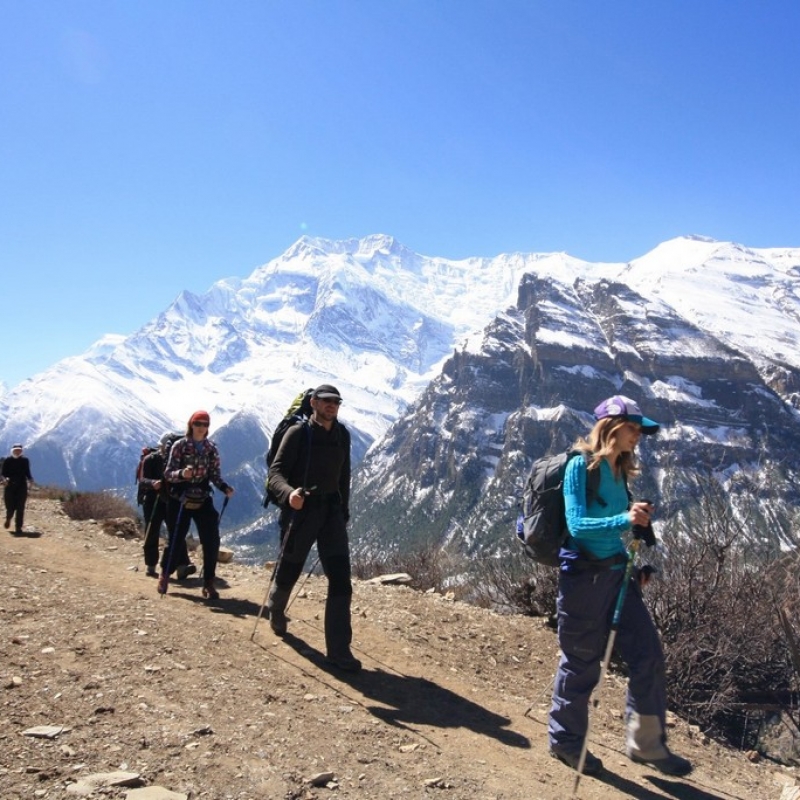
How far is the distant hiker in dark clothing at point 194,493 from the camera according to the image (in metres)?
9.98

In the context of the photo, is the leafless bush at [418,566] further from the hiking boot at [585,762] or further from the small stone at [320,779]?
the small stone at [320,779]

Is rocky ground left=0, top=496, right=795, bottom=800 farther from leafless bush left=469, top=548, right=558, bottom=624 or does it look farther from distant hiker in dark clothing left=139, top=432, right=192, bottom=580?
leafless bush left=469, top=548, right=558, bottom=624

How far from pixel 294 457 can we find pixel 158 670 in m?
2.39

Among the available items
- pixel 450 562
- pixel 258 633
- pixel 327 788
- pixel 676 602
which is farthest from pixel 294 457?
pixel 450 562

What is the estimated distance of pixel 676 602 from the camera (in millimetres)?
10531

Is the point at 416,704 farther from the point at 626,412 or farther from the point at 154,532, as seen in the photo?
the point at 154,532

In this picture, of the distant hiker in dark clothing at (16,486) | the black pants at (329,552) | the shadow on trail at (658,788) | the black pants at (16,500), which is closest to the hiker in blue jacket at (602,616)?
the shadow on trail at (658,788)

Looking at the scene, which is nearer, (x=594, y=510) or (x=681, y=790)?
(x=594, y=510)

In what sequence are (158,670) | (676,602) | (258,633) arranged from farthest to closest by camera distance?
(676,602), (258,633), (158,670)

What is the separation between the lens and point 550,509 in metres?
5.49

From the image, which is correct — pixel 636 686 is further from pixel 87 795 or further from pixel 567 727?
pixel 87 795

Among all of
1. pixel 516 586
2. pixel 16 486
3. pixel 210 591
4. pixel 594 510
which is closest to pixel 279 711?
pixel 594 510

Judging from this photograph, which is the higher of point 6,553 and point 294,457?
point 294,457

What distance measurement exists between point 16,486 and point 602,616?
15702 millimetres
